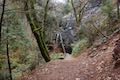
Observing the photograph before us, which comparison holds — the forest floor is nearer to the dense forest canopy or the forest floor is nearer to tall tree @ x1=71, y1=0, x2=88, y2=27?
the dense forest canopy

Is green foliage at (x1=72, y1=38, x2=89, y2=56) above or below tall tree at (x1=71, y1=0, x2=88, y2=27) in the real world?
below

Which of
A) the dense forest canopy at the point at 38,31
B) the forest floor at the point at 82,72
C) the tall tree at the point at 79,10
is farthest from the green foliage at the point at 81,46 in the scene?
the forest floor at the point at 82,72

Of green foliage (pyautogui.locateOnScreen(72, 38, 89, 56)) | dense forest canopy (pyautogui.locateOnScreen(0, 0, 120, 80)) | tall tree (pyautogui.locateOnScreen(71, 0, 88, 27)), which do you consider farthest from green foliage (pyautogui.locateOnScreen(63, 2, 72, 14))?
green foliage (pyautogui.locateOnScreen(72, 38, 89, 56))

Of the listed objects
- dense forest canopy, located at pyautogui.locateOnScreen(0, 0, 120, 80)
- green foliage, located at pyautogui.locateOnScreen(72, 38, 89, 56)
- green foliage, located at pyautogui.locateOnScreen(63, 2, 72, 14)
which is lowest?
green foliage, located at pyautogui.locateOnScreen(72, 38, 89, 56)

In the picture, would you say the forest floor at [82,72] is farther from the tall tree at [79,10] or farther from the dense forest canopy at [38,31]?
the tall tree at [79,10]

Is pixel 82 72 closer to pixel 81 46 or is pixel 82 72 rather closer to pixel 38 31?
pixel 38 31

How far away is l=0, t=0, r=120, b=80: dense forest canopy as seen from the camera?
7844 millimetres

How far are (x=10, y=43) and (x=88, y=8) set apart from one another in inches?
615

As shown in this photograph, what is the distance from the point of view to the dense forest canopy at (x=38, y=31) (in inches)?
309

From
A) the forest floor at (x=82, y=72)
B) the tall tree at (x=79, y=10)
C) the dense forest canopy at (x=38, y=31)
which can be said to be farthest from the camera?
the tall tree at (x=79, y=10)

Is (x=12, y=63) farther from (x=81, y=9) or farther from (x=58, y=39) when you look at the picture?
(x=58, y=39)

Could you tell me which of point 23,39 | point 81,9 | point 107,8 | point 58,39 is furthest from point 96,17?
point 23,39

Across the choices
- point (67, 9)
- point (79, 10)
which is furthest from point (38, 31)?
point (67, 9)

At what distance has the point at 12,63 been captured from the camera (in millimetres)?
9625
